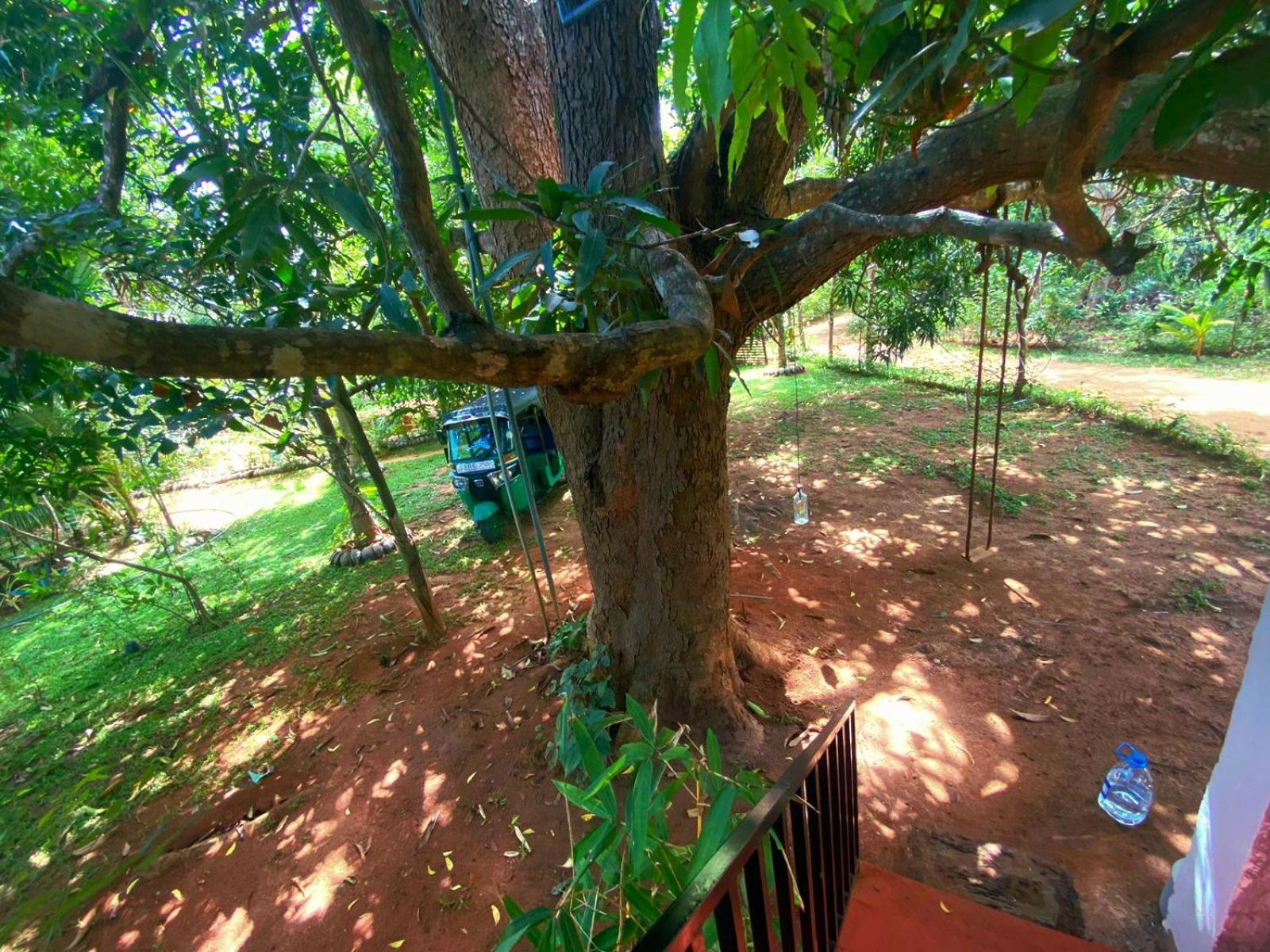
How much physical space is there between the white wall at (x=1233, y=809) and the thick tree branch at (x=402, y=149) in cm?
163

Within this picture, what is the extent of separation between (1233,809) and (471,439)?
16.7ft

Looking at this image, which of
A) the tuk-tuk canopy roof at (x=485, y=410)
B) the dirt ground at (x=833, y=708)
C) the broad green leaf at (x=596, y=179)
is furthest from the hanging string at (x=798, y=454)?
the broad green leaf at (x=596, y=179)

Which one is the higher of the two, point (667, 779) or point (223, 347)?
point (223, 347)

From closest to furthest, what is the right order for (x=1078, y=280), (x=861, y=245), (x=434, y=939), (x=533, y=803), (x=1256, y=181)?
(x=1256, y=181) < (x=434, y=939) < (x=861, y=245) < (x=533, y=803) < (x=1078, y=280)

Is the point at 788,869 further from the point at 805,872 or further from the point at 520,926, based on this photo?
the point at 520,926

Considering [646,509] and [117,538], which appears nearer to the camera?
[646,509]

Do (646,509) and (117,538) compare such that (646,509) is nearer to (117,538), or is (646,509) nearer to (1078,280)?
(117,538)

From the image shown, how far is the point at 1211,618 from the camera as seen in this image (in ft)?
8.93

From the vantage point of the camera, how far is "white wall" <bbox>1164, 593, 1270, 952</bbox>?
1.02 m

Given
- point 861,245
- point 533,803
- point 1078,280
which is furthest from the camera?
point 1078,280

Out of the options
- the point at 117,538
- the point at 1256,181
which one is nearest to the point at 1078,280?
the point at 1256,181

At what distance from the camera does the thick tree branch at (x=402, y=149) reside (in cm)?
81

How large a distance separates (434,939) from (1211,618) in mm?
3874

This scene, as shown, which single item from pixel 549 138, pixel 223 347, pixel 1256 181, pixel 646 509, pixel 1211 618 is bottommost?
pixel 1211 618
